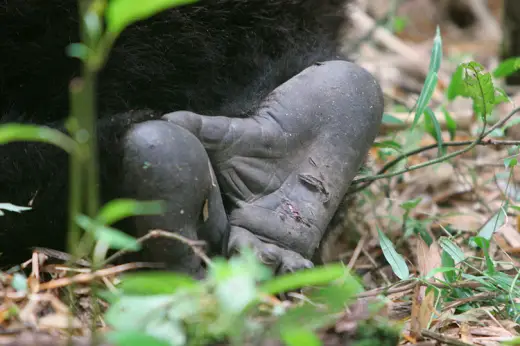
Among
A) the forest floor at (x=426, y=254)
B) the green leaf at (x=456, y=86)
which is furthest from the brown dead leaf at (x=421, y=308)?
the green leaf at (x=456, y=86)

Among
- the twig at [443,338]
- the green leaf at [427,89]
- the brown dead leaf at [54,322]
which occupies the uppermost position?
the green leaf at [427,89]

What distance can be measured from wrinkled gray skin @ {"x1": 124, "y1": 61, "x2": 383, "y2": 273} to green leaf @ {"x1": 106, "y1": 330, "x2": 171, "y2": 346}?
11.9 inches

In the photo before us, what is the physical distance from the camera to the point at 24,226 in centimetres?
101

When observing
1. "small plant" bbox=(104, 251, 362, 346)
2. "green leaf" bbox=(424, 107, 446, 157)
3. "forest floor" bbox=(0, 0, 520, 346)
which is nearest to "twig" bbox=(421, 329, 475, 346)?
"forest floor" bbox=(0, 0, 520, 346)

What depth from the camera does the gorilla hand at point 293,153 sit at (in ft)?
3.23

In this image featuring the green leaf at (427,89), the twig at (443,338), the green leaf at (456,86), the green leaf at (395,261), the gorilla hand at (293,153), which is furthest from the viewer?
the green leaf at (456,86)

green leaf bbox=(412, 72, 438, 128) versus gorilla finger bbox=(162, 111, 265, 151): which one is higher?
gorilla finger bbox=(162, 111, 265, 151)

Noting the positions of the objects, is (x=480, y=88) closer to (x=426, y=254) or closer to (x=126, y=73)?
(x=426, y=254)

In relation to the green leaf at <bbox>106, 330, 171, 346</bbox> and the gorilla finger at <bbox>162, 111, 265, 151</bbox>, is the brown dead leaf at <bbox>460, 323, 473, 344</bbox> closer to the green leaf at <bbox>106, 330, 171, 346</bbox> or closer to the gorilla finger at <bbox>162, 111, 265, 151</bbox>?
the gorilla finger at <bbox>162, 111, 265, 151</bbox>

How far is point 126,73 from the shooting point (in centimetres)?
106

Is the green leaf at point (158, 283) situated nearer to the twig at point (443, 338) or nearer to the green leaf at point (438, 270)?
the twig at point (443, 338)

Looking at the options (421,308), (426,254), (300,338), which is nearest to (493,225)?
(426,254)

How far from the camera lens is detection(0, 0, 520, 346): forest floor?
81cm

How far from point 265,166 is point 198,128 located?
121mm
